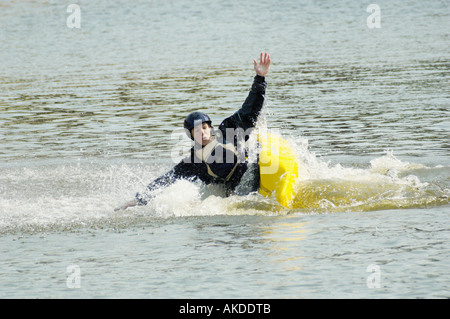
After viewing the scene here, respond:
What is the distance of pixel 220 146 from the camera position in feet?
32.8

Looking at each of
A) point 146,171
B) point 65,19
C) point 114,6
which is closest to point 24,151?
point 146,171

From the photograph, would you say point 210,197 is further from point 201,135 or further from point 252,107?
point 252,107

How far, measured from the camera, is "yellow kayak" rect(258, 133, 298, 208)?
10.3 m

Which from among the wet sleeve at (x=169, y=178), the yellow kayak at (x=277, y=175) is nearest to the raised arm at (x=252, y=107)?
the yellow kayak at (x=277, y=175)

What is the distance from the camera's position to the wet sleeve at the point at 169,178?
33.2 ft

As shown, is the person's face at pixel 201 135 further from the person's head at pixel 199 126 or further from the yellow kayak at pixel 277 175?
the yellow kayak at pixel 277 175

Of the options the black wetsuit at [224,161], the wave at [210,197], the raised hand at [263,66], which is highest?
the raised hand at [263,66]

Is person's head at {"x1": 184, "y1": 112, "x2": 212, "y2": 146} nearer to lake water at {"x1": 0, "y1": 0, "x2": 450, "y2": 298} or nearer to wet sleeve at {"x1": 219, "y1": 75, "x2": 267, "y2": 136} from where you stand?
wet sleeve at {"x1": 219, "y1": 75, "x2": 267, "y2": 136}

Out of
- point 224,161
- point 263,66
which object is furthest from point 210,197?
point 263,66

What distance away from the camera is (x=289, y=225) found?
30.6 ft

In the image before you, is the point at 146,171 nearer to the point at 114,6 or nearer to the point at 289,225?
the point at 289,225

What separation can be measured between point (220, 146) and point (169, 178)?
31.2 inches
